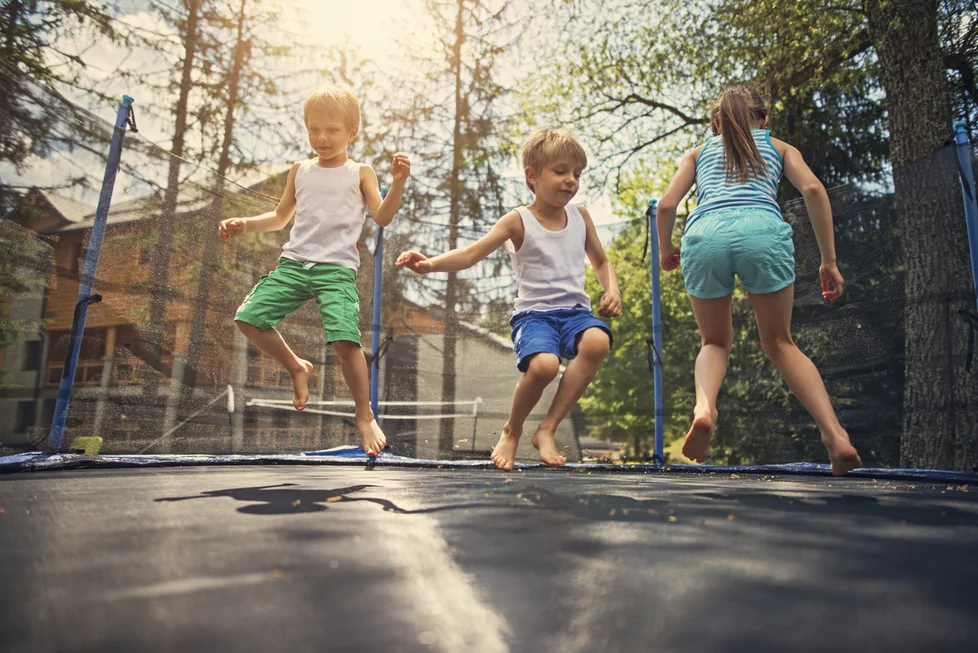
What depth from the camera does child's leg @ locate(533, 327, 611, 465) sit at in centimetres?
253

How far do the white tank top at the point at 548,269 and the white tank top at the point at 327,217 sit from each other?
25.5 inches

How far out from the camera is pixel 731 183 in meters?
2.33

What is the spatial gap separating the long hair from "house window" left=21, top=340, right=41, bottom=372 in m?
2.60

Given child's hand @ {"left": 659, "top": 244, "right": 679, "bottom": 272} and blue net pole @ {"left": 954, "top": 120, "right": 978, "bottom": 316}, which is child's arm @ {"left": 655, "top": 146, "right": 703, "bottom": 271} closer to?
child's hand @ {"left": 659, "top": 244, "right": 679, "bottom": 272}

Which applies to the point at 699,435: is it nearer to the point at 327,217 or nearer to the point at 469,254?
the point at 469,254

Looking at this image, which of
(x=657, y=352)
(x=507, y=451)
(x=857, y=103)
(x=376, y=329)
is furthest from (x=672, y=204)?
(x=857, y=103)

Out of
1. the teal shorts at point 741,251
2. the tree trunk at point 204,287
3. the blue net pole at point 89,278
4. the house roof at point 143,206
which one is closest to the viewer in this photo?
the teal shorts at point 741,251

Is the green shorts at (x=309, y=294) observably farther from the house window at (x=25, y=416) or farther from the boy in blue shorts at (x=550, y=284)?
the house window at (x=25, y=416)

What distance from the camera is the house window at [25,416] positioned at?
2.76m

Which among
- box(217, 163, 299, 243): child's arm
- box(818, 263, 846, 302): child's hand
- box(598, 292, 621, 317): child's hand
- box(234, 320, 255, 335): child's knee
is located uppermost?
box(217, 163, 299, 243): child's arm

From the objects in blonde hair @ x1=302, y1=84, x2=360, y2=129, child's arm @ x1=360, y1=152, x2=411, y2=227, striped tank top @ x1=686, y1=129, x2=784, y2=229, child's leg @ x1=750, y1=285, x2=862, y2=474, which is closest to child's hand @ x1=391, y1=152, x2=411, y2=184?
child's arm @ x1=360, y1=152, x2=411, y2=227

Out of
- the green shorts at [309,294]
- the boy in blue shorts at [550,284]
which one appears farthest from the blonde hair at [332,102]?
the boy in blue shorts at [550,284]

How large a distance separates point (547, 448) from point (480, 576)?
1.67 metres

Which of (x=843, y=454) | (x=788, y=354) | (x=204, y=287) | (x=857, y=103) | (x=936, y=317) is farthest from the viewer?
(x=857, y=103)
